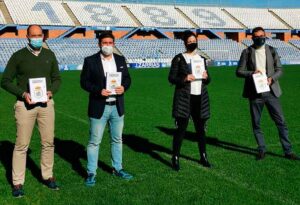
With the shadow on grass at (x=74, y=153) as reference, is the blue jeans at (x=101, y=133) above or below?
above

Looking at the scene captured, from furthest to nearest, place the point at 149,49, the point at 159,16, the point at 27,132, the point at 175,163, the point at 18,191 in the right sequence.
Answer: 1. the point at 159,16
2. the point at 149,49
3. the point at 175,163
4. the point at 18,191
5. the point at 27,132

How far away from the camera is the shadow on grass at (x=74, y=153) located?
6.40m

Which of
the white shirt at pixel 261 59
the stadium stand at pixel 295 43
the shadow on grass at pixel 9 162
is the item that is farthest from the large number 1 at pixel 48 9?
the white shirt at pixel 261 59

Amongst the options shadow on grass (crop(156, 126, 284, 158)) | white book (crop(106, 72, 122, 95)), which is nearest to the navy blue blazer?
white book (crop(106, 72, 122, 95))

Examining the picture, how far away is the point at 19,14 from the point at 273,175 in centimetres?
4339

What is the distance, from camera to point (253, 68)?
6621 mm

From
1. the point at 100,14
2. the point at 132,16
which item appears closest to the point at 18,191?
the point at 100,14

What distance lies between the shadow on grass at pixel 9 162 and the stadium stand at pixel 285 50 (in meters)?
42.0

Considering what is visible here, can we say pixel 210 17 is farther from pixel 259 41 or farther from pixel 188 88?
pixel 188 88

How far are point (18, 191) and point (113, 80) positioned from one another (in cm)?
185

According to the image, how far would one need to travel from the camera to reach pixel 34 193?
5.27m

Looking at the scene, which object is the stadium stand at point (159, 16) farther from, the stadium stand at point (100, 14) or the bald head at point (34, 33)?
the bald head at point (34, 33)

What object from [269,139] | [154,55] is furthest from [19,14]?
[269,139]

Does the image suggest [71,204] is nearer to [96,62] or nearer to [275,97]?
[96,62]
